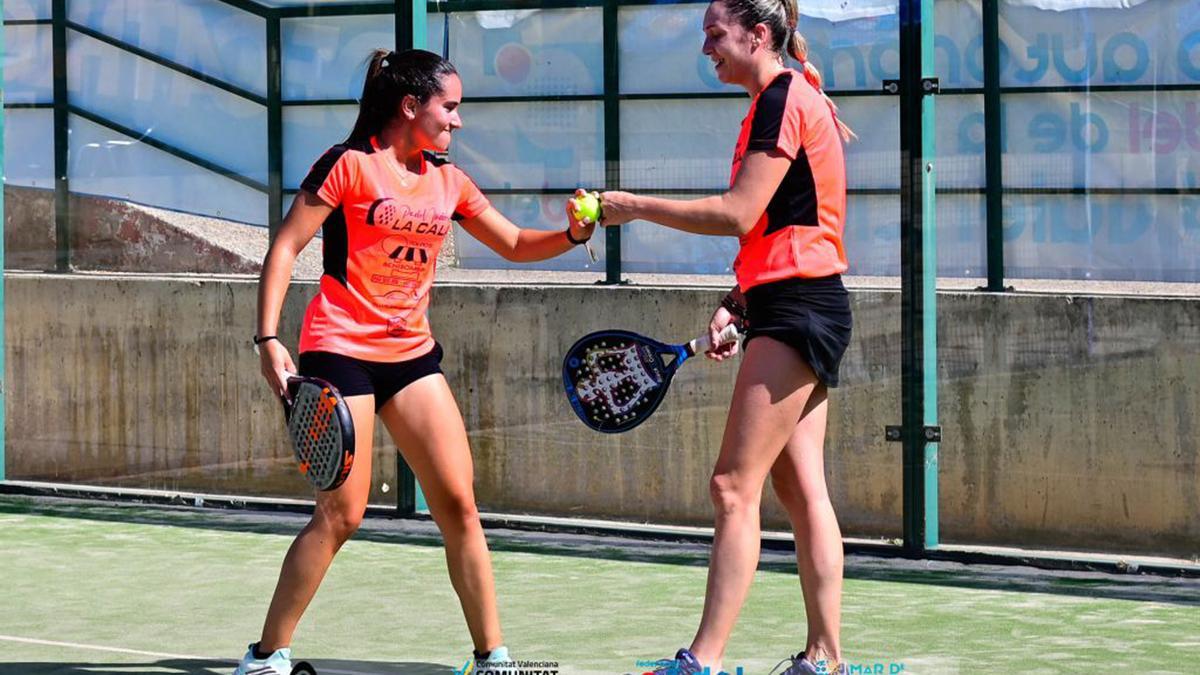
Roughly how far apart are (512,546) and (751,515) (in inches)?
140

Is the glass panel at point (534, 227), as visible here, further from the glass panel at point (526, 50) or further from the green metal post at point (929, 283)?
the green metal post at point (929, 283)

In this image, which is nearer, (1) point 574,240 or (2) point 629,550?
(1) point 574,240

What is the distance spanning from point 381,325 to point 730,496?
1098mm

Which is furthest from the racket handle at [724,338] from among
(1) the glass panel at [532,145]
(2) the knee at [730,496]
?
(1) the glass panel at [532,145]

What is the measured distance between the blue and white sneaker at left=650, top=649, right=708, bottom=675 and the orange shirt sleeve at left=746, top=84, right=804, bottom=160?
4.37 ft

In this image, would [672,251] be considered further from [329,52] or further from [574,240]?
[574,240]

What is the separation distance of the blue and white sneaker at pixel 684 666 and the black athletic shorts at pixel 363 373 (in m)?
1.09

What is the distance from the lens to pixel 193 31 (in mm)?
10367

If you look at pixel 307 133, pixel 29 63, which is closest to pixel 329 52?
pixel 307 133

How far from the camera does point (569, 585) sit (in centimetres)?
816

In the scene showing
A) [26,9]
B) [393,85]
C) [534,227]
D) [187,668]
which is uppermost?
[26,9]

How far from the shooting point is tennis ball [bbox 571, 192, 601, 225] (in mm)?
5785

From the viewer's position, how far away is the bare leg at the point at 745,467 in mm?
5652

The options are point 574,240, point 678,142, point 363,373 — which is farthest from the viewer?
point 678,142
